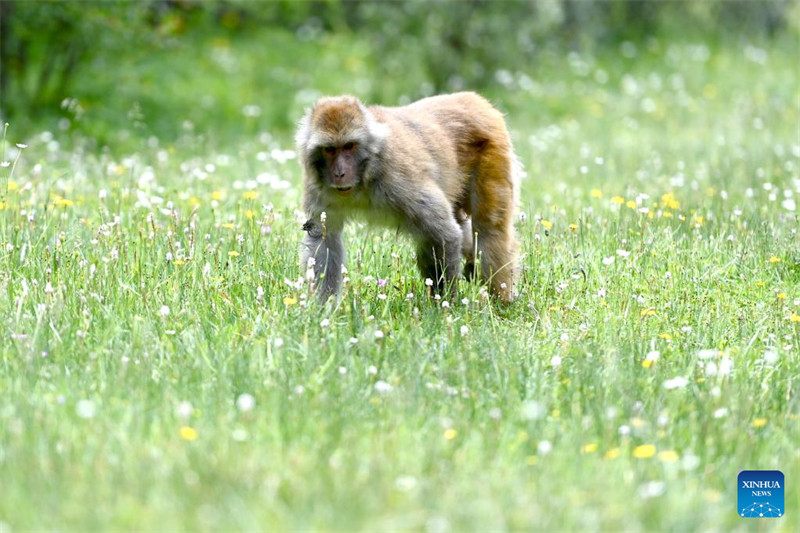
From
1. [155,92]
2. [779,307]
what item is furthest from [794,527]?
[155,92]

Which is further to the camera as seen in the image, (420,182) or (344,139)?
(420,182)

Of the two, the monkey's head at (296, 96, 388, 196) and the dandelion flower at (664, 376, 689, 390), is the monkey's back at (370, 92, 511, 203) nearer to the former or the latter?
the monkey's head at (296, 96, 388, 196)

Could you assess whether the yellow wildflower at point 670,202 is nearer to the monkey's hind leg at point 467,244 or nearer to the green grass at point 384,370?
the green grass at point 384,370

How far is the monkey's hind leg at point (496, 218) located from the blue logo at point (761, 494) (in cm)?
248

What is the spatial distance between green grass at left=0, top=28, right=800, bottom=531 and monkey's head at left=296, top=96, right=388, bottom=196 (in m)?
0.50

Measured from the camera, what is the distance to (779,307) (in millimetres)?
5621

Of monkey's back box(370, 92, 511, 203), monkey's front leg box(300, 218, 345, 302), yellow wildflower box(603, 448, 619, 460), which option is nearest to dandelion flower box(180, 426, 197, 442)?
yellow wildflower box(603, 448, 619, 460)

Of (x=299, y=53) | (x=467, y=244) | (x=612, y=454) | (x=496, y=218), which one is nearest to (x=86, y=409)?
(x=612, y=454)

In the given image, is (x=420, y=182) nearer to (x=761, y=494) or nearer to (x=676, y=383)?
(x=676, y=383)

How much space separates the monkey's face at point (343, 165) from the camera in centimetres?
572

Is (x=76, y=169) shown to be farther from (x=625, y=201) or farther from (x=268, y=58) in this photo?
(x=268, y=58)

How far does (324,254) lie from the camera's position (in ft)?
19.9

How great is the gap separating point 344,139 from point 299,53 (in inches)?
521

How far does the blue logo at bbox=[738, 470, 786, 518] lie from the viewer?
3625mm
